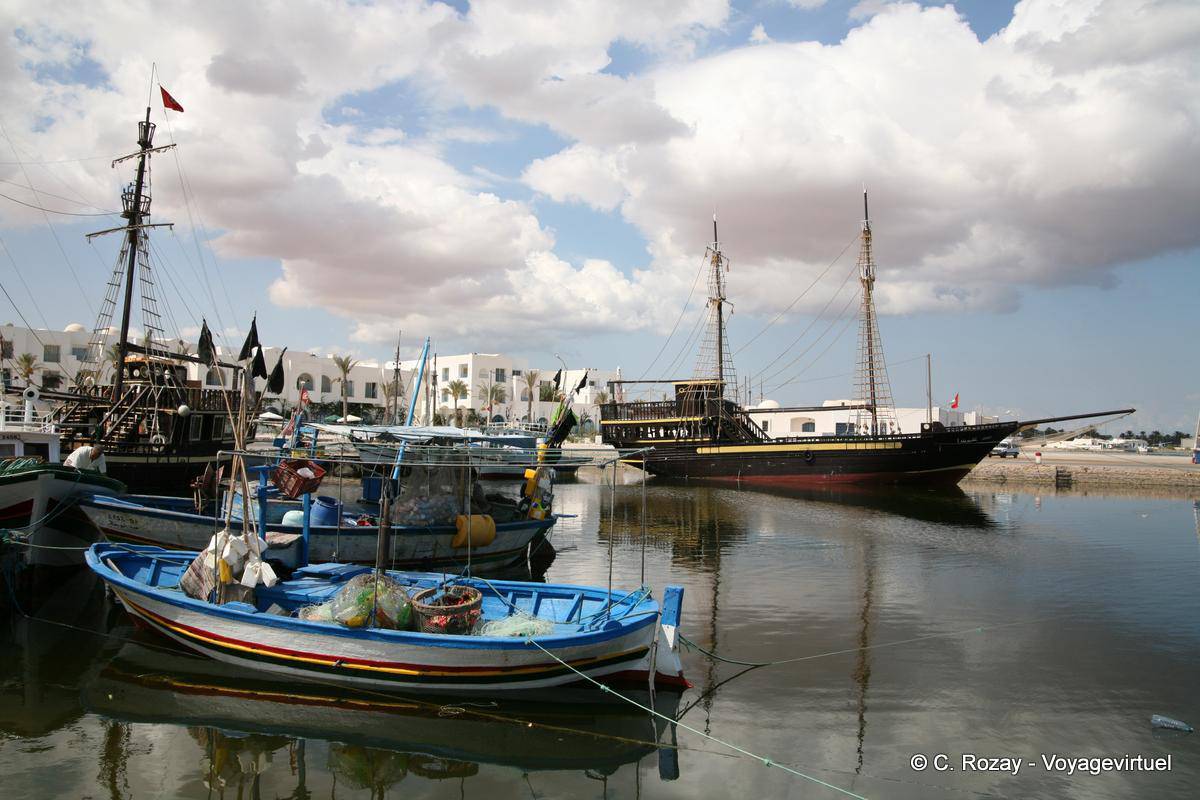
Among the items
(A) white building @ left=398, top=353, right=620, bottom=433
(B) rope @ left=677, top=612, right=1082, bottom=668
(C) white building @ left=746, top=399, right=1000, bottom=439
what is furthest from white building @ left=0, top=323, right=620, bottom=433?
(B) rope @ left=677, top=612, right=1082, bottom=668

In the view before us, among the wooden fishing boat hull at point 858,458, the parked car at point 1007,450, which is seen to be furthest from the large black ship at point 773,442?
the parked car at point 1007,450

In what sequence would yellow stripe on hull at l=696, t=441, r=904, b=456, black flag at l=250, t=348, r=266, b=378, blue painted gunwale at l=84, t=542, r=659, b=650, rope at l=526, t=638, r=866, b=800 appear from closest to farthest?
1. rope at l=526, t=638, r=866, b=800
2. blue painted gunwale at l=84, t=542, r=659, b=650
3. black flag at l=250, t=348, r=266, b=378
4. yellow stripe on hull at l=696, t=441, r=904, b=456

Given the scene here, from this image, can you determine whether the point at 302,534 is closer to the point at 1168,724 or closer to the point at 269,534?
the point at 269,534

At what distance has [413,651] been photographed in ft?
32.2

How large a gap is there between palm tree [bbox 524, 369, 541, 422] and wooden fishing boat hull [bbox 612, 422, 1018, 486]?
37780 millimetres

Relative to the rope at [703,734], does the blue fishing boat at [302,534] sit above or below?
above

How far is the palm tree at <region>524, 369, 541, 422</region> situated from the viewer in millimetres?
84375

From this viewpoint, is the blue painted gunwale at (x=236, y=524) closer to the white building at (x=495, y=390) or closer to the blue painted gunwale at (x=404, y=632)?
the blue painted gunwale at (x=404, y=632)

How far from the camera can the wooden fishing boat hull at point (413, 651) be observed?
979 cm

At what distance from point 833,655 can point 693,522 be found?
1727cm

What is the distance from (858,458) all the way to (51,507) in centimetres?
4183

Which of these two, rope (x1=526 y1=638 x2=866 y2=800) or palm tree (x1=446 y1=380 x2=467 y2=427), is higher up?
palm tree (x1=446 y1=380 x2=467 y2=427)

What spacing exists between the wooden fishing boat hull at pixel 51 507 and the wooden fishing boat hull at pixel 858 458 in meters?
29.4
